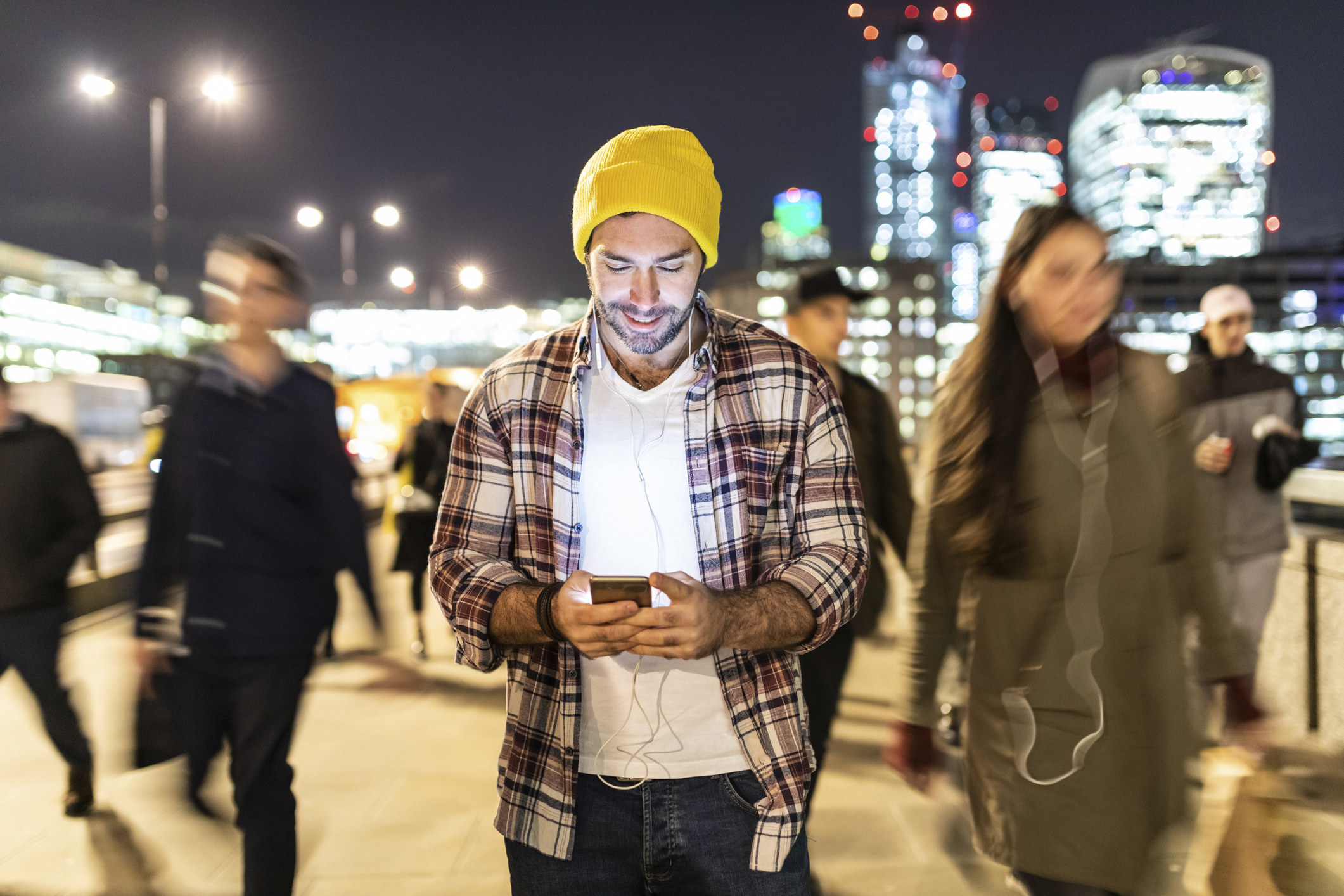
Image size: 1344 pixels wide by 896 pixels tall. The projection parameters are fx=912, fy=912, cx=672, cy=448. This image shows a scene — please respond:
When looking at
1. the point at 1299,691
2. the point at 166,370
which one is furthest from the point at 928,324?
the point at 1299,691

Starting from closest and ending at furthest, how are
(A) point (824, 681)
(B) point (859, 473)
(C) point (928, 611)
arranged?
1. (C) point (928, 611)
2. (A) point (824, 681)
3. (B) point (859, 473)

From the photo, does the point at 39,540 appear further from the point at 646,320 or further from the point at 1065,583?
the point at 1065,583

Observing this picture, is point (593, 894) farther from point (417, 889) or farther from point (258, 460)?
point (417, 889)

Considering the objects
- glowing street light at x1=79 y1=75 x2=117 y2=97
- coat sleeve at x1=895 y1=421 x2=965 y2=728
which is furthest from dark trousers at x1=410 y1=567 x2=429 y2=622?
glowing street light at x1=79 y1=75 x2=117 y2=97

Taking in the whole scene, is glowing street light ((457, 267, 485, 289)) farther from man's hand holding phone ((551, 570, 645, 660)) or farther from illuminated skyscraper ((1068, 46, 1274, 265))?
illuminated skyscraper ((1068, 46, 1274, 265))

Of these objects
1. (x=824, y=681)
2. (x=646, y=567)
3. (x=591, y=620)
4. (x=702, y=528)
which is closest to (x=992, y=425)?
(x=702, y=528)

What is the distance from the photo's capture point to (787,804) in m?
1.65

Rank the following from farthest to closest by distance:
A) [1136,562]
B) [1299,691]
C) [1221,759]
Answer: [1299,691]
[1221,759]
[1136,562]

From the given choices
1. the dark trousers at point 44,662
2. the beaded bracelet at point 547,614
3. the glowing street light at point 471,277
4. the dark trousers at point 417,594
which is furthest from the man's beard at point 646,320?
the glowing street light at point 471,277

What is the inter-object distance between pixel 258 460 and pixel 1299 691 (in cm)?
570

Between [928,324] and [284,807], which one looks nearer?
[284,807]

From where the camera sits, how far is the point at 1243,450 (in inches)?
160

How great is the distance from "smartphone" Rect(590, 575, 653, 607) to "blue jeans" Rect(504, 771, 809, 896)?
18.4 inches

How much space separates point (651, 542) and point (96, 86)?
1790 centimetres
